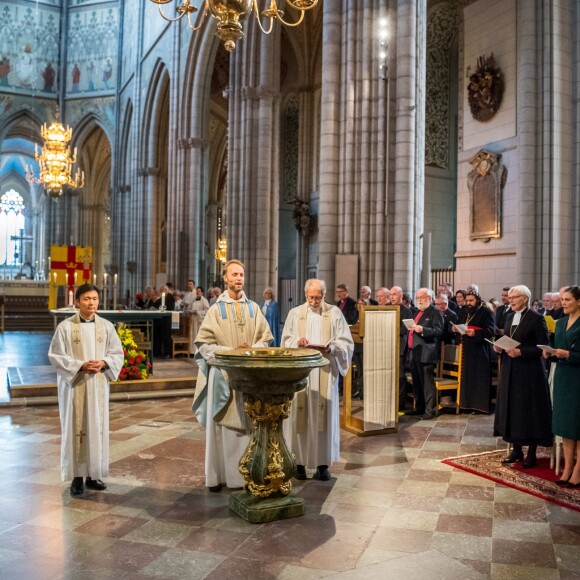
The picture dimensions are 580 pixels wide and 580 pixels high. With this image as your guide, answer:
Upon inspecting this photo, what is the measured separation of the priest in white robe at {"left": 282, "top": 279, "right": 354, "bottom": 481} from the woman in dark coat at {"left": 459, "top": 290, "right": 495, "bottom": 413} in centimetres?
300

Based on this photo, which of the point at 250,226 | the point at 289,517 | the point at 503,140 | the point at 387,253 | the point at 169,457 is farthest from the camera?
the point at 250,226

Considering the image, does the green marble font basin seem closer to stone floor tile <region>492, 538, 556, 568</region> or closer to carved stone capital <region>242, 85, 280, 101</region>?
stone floor tile <region>492, 538, 556, 568</region>

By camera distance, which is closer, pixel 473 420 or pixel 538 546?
pixel 538 546

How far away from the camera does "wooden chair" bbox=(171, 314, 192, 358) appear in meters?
12.1

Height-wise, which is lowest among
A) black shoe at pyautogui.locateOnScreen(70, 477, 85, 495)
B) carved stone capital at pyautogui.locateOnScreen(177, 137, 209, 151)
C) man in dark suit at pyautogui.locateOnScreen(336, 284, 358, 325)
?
black shoe at pyautogui.locateOnScreen(70, 477, 85, 495)

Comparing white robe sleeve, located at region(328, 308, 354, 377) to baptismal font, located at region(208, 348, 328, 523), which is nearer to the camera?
baptismal font, located at region(208, 348, 328, 523)

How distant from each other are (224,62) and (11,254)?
3134 centimetres

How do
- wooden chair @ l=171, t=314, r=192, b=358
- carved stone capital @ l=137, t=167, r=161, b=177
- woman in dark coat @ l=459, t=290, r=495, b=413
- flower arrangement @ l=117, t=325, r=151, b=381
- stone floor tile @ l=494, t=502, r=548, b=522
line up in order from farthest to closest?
1. carved stone capital @ l=137, t=167, r=161, b=177
2. wooden chair @ l=171, t=314, r=192, b=358
3. flower arrangement @ l=117, t=325, r=151, b=381
4. woman in dark coat @ l=459, t=290, r=495, b=413
5. stone floor tile @ l=494, t=502, r=548, b=522

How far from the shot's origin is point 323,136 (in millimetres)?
10688

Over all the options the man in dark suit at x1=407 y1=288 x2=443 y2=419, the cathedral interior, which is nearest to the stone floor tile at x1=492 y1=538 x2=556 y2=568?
the cathedral interior

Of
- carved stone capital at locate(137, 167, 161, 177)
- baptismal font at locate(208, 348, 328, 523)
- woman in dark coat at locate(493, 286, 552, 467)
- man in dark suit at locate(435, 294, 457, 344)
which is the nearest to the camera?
baptismal font at locate(208, 348, 328, 523)

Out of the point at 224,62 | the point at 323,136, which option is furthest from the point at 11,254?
the point at 323,136

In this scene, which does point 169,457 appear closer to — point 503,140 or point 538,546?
point 538,546

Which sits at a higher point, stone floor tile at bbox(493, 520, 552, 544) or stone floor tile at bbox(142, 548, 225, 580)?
stone floor tile at bbox(142, 548, 225, 580)
